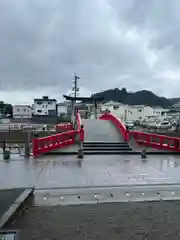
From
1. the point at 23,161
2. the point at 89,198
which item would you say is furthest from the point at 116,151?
the point at 89,198

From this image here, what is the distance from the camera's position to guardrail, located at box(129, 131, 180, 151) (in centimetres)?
1237

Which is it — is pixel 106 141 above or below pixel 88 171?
above

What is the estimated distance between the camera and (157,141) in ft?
46.8

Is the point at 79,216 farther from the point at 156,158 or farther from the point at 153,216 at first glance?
the point at 156,158

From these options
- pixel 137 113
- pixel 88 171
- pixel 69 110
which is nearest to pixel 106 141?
pixel 88 171

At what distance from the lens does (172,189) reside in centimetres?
607

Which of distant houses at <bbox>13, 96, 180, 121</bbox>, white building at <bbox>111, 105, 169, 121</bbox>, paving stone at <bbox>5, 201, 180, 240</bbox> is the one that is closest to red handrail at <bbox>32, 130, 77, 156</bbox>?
paving stone at <bbox>5, 201, 180, 240</bbox>

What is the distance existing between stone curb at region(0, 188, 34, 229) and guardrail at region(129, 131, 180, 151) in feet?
28.5

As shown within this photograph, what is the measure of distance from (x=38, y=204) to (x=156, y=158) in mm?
6927

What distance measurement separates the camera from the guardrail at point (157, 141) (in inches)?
487

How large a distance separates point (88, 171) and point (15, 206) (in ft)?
12.5

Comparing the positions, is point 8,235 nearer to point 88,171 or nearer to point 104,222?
point 104,222

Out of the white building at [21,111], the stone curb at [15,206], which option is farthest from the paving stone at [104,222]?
the white building at [21,111]

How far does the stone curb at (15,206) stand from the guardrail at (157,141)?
8685 millimetres
